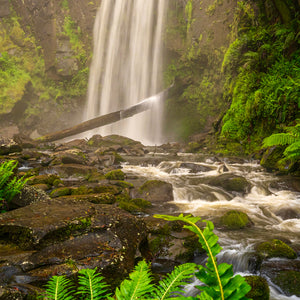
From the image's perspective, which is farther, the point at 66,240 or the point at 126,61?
the point at 126,61

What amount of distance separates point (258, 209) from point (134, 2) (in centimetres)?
3053

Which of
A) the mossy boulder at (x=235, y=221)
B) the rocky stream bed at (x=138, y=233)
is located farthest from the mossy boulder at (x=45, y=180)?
the mossy boulder at (x=235, y=221)

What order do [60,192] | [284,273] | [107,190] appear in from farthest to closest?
[107,190], [60,192], [284,273]

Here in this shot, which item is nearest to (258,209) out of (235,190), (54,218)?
(235,190)

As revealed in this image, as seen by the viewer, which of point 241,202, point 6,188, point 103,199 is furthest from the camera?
point 241,202

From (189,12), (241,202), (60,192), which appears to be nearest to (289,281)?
(241,202)

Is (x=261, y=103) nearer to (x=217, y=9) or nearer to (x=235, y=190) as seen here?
(x=235, y=190)

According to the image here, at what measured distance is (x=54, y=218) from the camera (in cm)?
309

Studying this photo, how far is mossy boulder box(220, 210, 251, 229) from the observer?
16.4ft

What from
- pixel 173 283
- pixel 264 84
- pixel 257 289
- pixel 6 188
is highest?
pixel 264 84

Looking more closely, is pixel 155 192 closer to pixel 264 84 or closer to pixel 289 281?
pixel 289 281

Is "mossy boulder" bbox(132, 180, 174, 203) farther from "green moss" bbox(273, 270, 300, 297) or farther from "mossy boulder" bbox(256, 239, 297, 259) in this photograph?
"green moss" bbox(273, 270, 300, 297)

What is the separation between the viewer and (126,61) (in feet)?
95.0

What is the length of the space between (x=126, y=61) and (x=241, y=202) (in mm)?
26096
